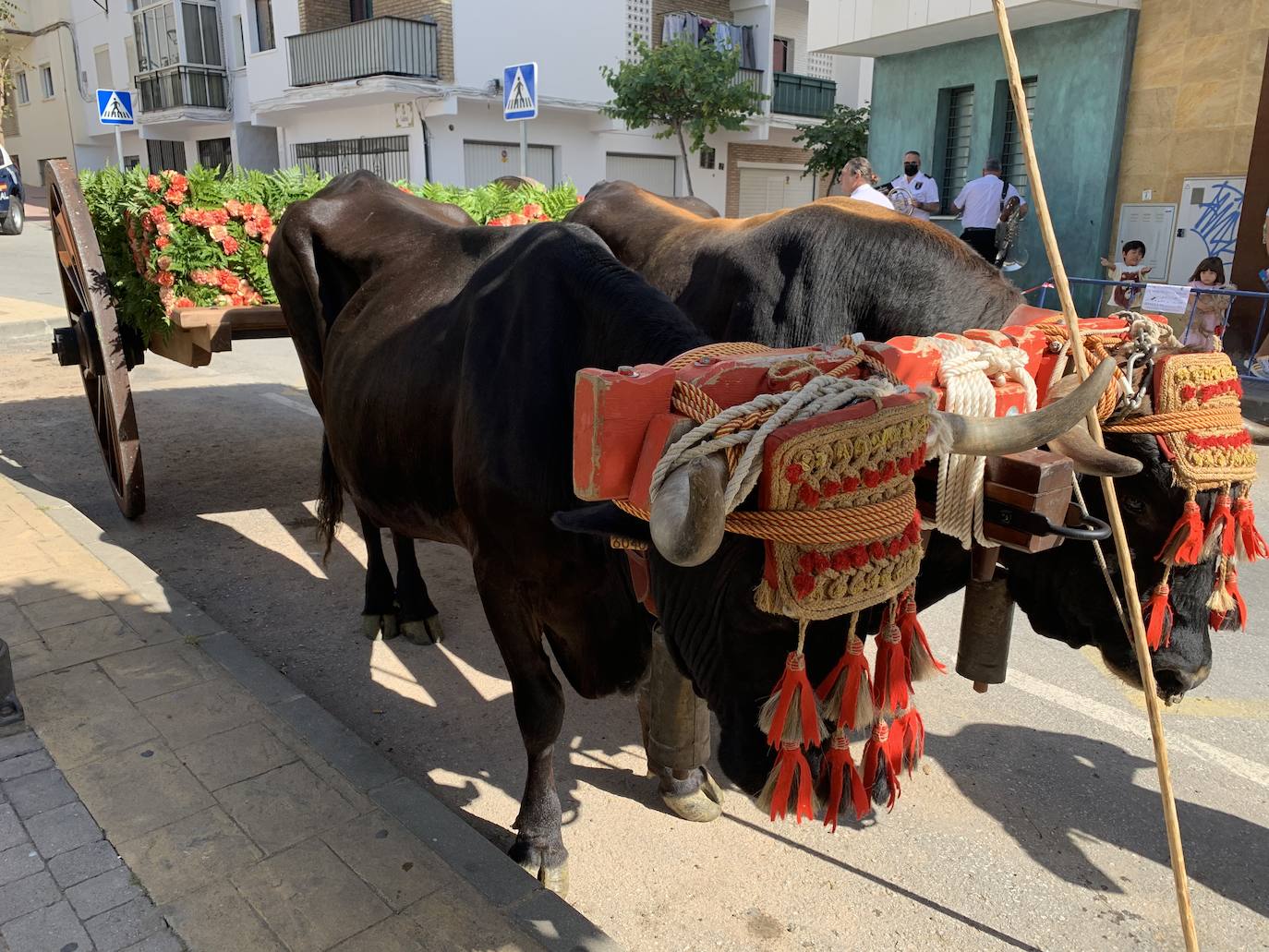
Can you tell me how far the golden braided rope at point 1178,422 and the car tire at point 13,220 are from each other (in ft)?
81.3

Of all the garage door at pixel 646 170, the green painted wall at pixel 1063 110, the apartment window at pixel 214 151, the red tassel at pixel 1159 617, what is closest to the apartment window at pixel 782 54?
the garage door at pixel 646 170

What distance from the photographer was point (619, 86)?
1852 cm

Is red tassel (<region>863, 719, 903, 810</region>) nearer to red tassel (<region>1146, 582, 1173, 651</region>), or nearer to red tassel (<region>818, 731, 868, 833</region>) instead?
red tassel (<region>818, 731, 868, 833</region>)

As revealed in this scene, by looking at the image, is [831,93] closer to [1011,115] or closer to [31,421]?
Result: [1011,115]

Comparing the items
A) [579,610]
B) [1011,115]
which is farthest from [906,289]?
[1011,115]

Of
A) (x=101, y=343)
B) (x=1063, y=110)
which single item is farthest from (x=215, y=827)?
(x=1063, y=110)

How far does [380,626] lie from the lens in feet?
13.2

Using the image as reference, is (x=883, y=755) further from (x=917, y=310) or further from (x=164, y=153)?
(x=164, y=153)

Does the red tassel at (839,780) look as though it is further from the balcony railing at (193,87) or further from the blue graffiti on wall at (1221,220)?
the balcony railing at (193,87)

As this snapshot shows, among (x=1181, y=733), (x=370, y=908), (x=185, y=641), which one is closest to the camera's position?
(x=370, y=908)

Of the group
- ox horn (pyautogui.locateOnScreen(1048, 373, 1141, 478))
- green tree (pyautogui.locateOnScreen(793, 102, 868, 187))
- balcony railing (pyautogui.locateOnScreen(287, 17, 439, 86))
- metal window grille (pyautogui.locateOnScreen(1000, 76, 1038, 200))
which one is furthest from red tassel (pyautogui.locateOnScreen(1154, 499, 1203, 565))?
balcony railing (pyautogui.locateOnScreen(287, 17, 439, 86))

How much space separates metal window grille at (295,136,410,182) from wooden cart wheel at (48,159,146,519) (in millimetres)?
14893

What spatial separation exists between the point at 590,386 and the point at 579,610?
0.99m

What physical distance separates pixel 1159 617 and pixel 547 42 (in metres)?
20.7
